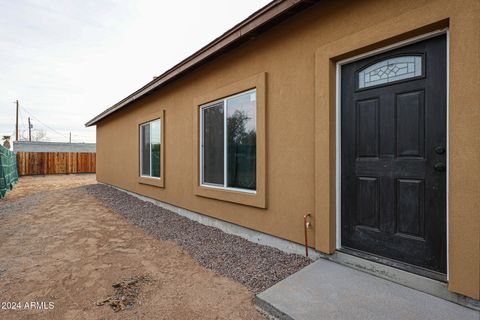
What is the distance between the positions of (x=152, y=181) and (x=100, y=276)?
157 inches

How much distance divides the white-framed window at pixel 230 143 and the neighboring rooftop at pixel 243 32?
778 mm

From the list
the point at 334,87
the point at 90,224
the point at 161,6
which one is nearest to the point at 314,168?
the point at 334,87

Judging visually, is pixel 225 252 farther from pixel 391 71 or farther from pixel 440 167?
pixel 391 71

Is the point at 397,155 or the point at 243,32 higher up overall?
the point at 243,32

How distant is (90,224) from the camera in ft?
16.4

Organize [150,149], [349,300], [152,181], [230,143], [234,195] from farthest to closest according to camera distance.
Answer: [150,149]
[152,181]
[230,143]
[234,195]
[349,300]

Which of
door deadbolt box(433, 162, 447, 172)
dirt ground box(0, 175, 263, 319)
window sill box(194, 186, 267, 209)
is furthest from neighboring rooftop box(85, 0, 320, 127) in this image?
dirt ground box(0, 175, 263, 319)

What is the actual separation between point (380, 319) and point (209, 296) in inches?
56.8

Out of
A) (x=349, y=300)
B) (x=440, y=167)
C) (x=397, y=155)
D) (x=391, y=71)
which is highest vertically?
(x=391, y=71)

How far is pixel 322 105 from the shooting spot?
8.46 feet

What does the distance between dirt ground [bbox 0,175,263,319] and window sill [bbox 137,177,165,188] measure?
5.11ft

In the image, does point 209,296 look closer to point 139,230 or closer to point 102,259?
point 102,259

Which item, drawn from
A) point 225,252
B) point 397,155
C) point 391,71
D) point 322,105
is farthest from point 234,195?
point 391,71

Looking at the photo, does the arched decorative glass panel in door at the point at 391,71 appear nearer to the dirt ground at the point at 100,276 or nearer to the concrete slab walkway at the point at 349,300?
the concrete slab walkway at the point at 349,300
